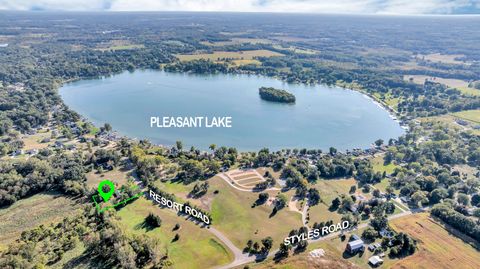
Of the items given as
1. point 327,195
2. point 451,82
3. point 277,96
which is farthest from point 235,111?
point 451,82

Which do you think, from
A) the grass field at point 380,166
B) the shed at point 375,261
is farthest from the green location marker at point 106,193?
the grass field at point 380,166

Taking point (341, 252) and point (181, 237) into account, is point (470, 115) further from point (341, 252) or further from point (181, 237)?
point (181, 237)

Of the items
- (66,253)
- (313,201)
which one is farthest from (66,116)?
(313,201)

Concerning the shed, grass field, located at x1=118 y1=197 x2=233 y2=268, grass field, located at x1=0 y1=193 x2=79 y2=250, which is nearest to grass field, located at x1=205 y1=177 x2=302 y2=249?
grass field, located at x1=118 y1=197 x2=233 y2=268

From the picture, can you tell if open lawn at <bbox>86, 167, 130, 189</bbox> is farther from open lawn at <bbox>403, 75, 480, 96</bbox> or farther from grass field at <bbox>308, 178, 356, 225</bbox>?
open lawn at <bbox>403, 75, 480, 96</bbox>

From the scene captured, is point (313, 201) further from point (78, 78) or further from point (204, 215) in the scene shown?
point (78, 78)
